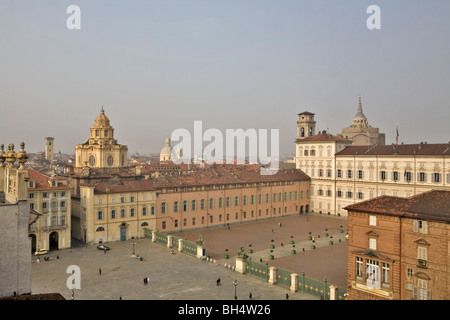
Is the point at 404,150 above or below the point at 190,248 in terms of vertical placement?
above

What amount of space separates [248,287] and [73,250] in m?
23.7

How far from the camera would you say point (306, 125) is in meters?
90.0

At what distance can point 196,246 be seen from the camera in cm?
4278

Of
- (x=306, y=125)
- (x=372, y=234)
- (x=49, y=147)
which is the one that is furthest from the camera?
(x=49, y=147)

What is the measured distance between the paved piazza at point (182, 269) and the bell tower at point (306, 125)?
Result: 38567 mm

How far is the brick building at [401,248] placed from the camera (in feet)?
78.5

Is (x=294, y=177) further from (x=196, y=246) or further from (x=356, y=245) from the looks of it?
(x=356, y=245)

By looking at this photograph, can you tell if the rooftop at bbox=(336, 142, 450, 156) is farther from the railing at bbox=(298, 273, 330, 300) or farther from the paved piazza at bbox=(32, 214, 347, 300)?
the railing at bbox=(298, 273, 330, 300)

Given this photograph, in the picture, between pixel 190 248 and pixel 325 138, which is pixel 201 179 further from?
pixel 325 138

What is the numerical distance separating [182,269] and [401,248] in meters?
20.8

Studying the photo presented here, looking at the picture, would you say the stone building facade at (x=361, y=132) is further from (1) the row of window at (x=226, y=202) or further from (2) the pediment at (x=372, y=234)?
(2) the pediment at (x=372, y=234)

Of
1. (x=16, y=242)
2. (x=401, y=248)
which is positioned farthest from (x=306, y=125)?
(x=16, y=242)

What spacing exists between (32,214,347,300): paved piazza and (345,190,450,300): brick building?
5480mm
